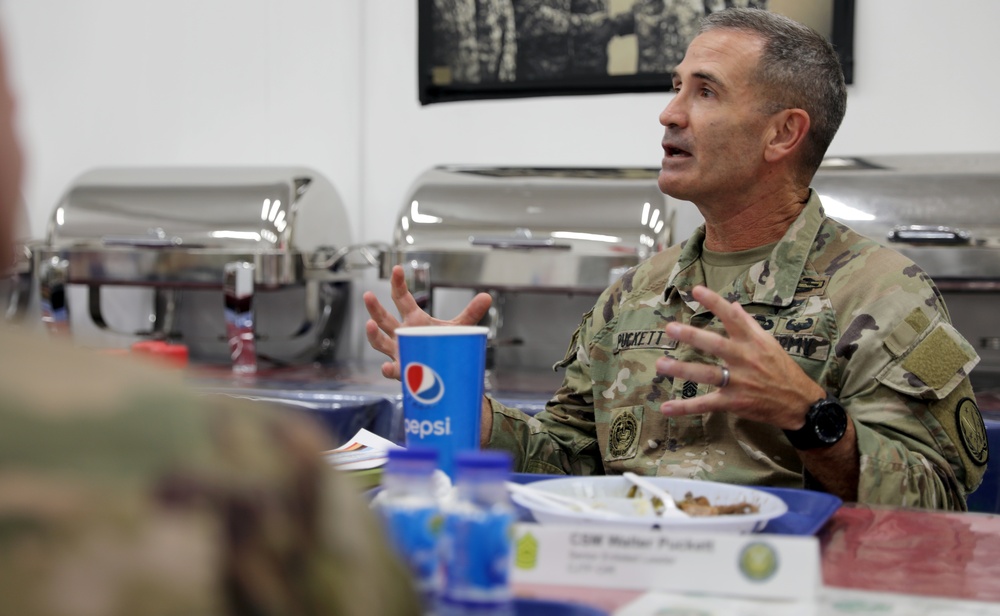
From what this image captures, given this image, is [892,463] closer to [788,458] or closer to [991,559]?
[788,458]

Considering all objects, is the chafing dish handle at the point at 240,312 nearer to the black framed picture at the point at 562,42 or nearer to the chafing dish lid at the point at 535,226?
the chafing dish lid at the point at 535,226

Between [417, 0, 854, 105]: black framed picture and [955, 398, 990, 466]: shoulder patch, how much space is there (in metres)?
1.88

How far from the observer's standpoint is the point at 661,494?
Answer: 937 mm

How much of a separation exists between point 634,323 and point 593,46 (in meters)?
1.78

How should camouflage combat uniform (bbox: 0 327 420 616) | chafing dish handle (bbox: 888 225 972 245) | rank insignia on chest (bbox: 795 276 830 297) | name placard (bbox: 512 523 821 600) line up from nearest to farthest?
camouflage combat uniform (bbox: 0 327 420 616) → name placard (bbox: 512 523 821 600) → rank insignia on chest (bbox: 795 276 830 297) → chafing dish handle (bbox: 888 225 972 245)

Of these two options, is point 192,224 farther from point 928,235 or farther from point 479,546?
point 479,546

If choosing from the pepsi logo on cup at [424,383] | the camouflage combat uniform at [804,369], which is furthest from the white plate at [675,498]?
the camouflage combat uniform at [804,369]

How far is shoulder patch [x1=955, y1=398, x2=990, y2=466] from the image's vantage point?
1.32 meters

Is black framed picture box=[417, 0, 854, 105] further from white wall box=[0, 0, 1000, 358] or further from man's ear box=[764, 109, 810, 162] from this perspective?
man's ear box=[764, 109, 810, 162]

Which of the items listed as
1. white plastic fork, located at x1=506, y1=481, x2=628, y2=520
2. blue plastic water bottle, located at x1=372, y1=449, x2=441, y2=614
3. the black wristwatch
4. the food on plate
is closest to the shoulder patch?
the black wristwatch

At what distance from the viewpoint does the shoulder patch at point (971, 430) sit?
52.0 inches

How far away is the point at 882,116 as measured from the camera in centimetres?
304

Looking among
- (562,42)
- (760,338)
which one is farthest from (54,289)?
(760,338)

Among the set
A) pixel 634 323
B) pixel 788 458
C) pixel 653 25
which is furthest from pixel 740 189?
pixel 653 25
